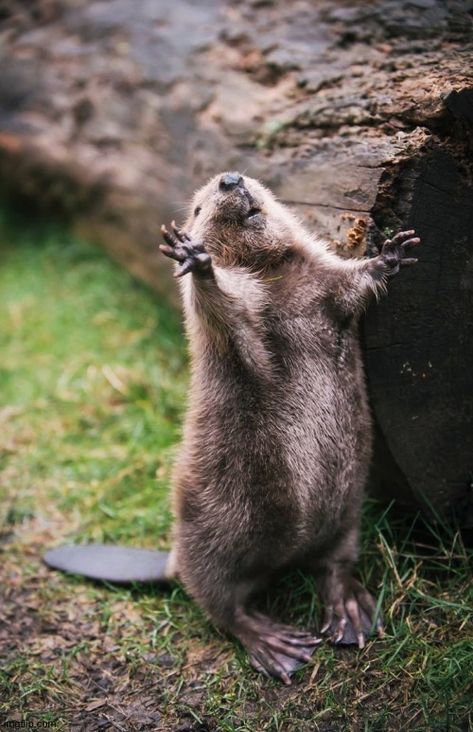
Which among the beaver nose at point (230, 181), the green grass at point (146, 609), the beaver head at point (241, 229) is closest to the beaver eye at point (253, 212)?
the beaver head at point (241, 229)

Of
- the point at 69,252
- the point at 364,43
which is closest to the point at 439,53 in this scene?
the point at 364,43

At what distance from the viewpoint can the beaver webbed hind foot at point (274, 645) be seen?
9.52ft

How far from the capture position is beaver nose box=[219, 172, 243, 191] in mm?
3035

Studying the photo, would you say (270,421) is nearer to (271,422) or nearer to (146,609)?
(271,422)

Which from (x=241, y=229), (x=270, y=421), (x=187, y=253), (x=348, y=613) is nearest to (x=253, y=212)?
(x=241, y=229)

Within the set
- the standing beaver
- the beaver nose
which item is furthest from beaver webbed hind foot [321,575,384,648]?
the beaver nose

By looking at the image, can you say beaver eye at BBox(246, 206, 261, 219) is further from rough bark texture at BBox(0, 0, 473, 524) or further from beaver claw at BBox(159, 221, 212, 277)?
beaver claw at BBox(159, 221, 212, 277)

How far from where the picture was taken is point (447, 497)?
124 inches

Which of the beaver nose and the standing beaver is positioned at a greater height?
the beaver nose

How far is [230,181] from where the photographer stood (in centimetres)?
304

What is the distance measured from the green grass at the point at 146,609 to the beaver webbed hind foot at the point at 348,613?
0.05 m

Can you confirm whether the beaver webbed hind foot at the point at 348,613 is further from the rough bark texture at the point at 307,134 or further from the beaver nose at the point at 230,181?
the beaver nose at the point at 230,181

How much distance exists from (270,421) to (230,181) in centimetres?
94

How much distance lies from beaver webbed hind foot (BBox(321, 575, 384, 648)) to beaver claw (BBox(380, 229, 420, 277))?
126 centimetres
